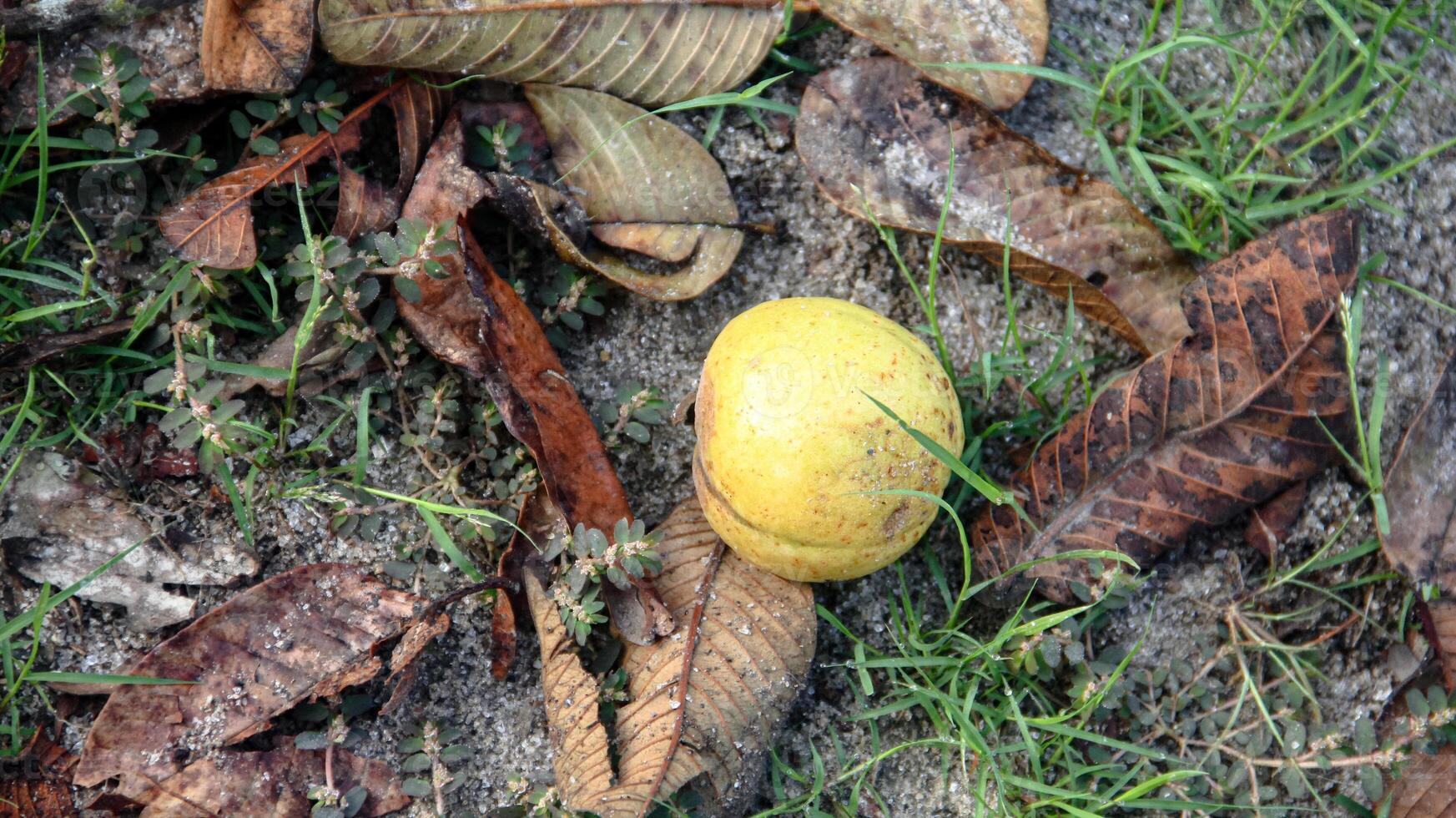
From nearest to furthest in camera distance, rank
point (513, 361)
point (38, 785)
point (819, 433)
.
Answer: point (819, 433) < point (38, 785) < point (513, 361)

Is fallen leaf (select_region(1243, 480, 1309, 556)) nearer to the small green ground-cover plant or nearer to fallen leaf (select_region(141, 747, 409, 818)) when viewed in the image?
the small green ground-cover plant

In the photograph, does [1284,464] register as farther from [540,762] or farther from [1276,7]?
[540,762]

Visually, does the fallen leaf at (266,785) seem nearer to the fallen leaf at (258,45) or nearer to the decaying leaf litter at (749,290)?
the decaying leaf litter at (749,290)

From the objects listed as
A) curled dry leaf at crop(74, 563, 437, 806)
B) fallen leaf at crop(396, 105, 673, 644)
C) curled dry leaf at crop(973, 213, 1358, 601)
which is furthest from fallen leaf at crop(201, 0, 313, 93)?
curled dry leaf at crop(973, 213, 1358, 601)

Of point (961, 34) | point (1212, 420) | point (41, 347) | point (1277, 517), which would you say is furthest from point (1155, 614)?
point (41, 347)

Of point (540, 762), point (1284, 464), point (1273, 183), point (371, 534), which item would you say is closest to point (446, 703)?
point (540, 762)

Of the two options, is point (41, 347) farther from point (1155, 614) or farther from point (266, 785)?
point (1155, 614)
